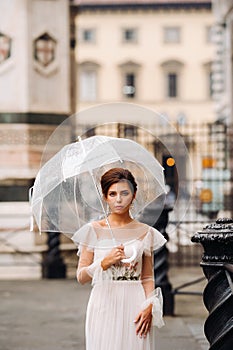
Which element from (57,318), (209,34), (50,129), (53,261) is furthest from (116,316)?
(209,34)

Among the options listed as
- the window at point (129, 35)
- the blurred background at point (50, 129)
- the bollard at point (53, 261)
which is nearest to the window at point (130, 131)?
the blurred background at point (50, 129)

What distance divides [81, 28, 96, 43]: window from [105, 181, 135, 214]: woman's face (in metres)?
71.5

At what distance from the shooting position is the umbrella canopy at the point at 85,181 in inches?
227

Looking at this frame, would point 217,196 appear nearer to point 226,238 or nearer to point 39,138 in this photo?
point 39,138

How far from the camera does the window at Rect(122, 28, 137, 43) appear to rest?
76.1 meters

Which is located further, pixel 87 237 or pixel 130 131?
pixel 130 131

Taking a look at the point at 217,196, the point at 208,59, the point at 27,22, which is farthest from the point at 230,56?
the point at 208,59

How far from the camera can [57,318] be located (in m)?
11.2

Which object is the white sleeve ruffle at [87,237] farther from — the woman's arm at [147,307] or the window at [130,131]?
the window at [130,131]

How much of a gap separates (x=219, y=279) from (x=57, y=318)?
5553 millimetres

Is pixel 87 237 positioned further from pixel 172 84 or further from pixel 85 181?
pixel 172 84

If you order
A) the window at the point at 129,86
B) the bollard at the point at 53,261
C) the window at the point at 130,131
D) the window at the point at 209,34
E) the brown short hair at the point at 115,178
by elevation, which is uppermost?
the window at the point at 209,34

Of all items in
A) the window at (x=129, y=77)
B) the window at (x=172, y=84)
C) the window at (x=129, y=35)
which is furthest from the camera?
the window at (x=129, y=77)

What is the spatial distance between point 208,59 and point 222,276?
71212 mm
